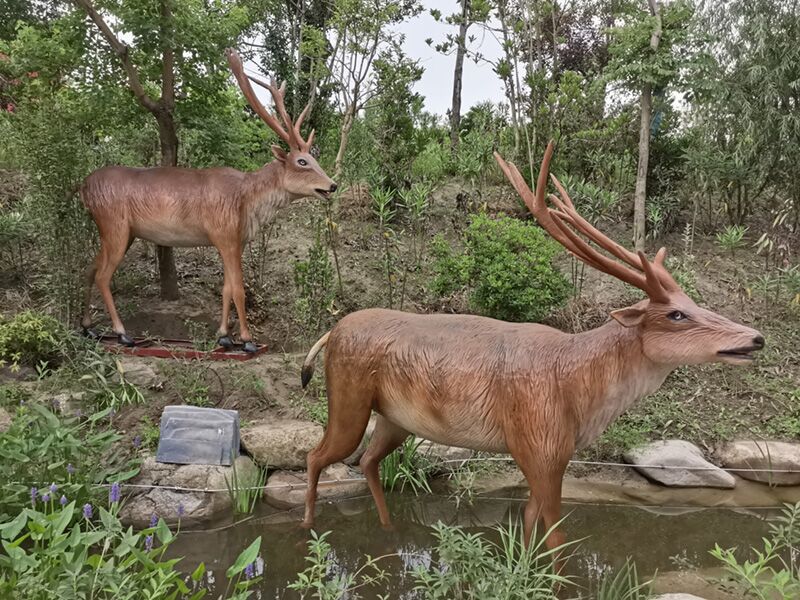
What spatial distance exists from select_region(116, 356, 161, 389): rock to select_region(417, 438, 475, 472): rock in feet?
6.80

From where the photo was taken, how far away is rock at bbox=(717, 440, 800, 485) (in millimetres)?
4406

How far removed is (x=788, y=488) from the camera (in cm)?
437

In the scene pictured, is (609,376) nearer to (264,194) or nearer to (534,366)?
(534,366)

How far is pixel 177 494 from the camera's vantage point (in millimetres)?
3584

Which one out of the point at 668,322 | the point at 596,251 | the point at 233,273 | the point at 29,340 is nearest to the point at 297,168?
the point at 233,273

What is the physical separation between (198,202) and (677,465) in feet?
13.8

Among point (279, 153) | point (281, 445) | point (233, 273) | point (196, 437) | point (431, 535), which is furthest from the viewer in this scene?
point (233, 273)

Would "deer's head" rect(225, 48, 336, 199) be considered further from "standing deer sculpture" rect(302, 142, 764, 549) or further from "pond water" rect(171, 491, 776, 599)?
"pond water" rect(171, 491, 776, 599)

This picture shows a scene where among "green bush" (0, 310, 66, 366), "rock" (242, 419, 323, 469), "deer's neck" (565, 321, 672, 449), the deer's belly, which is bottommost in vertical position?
"rock" (242, 419, 323, 469)

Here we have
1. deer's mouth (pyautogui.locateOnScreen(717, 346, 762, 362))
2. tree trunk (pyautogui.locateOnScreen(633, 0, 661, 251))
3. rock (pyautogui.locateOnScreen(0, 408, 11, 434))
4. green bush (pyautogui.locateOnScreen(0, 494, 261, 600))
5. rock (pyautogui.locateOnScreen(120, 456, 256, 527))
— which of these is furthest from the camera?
tree trunk (pyautogui.locateOnScreen(633, 0, 661, 251))

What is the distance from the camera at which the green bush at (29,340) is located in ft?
14.1

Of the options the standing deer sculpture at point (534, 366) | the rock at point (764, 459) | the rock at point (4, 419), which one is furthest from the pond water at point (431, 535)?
the rock at point (4, 419)

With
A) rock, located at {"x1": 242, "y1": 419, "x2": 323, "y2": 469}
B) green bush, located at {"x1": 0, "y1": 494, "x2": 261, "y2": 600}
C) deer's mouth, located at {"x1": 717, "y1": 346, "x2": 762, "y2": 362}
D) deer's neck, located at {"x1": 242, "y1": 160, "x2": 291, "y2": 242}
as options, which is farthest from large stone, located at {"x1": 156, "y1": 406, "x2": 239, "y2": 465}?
deer's mouth, located at {"x1": 717, "y1": 346, "x2": 762, "y2": 362}

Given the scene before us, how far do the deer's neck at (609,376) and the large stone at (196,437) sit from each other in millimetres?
2307
